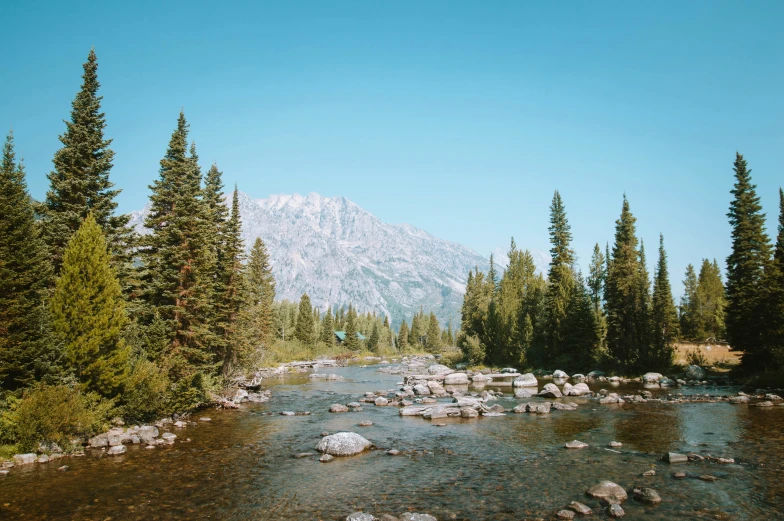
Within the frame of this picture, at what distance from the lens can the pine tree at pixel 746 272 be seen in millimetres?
44656

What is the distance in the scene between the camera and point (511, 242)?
101812 millimetres

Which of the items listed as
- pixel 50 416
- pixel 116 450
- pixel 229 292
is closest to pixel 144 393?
pixel 116 450

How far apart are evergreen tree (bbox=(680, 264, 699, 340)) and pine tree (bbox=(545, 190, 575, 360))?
96.3ft

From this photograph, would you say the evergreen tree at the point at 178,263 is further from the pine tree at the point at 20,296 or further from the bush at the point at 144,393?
the pine tree at the point at 20,296

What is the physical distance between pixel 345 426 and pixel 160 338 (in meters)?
14.0

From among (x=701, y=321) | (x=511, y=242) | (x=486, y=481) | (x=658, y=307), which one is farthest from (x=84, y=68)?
(x=701, y=321)

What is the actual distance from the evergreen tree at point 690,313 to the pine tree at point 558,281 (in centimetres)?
2936

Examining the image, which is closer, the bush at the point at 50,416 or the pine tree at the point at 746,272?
the bush at the point at 50,416

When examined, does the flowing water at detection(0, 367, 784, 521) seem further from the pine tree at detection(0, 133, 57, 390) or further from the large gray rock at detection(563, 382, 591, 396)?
the large gray rock at detection(563, 382, 591, 396)

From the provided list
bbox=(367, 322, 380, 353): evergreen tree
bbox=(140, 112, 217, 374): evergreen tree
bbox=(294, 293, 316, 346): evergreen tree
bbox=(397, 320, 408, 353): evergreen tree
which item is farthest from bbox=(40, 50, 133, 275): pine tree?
bbox=(397, 320, 408, 353): evergreen tree

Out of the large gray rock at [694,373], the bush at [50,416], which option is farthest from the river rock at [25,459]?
the large gray rock at [694,373]

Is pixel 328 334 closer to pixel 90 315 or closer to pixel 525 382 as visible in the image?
pixel 525 382

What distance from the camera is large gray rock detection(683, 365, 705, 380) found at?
49.4 meters

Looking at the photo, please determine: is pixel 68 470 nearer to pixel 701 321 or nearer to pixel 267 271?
pixel 267 271
